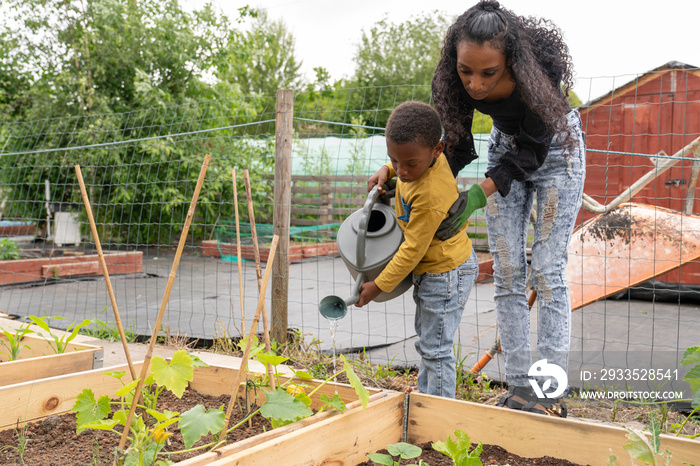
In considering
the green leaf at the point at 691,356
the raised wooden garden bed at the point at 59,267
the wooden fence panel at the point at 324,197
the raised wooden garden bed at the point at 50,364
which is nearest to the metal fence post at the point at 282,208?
the raised wooden garden bed at the point at 50,364

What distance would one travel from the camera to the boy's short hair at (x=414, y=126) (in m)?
1.52

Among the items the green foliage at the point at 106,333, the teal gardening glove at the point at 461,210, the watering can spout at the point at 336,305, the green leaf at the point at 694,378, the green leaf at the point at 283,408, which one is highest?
the teal gardening glove at the point at 461,210

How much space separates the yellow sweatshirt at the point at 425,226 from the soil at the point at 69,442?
577 millimetres

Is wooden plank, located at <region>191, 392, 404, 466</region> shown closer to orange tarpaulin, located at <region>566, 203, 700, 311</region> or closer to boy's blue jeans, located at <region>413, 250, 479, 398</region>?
boy's blue jeans, located at <region>413, 250, 479, 398</region>

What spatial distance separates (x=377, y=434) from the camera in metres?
1.39

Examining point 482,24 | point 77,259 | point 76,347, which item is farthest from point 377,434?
point 77,259

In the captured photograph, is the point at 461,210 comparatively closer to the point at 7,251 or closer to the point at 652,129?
the point at 652,129

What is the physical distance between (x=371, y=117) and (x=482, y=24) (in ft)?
51.1

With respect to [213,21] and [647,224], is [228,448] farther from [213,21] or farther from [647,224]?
[213,21]

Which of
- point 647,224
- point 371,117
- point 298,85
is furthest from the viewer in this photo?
point 298,85

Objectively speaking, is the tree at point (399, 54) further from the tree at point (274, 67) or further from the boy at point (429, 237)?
the boy at point (429, 237)

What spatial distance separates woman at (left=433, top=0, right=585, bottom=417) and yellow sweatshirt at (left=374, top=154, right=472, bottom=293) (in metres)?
0.14

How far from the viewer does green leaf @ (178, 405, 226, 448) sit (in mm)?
1063

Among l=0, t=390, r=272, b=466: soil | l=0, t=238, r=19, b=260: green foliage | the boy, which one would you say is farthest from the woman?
l=0, t=238, r=19, b=260: green foliage
